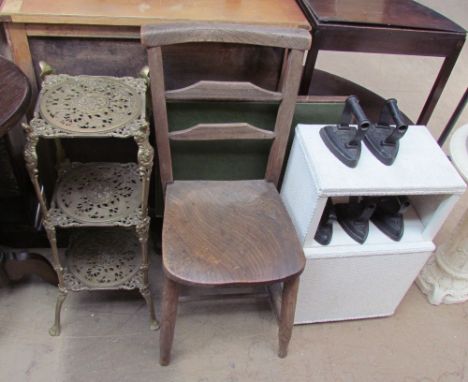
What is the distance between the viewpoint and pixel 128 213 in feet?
4.26

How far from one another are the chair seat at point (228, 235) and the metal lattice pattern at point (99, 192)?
13cm

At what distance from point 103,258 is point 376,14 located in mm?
1242

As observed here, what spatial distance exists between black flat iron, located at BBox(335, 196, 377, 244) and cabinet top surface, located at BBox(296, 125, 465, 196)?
0.56 feet

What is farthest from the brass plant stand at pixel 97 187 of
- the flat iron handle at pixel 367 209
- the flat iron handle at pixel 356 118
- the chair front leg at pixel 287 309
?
the flat iron handle at pixel 367 209

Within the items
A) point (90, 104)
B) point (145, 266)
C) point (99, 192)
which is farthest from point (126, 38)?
point (145, 266)

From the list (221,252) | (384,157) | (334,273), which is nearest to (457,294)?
(334,273)

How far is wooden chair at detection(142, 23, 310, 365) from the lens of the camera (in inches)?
44.8

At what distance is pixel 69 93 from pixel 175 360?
91cm

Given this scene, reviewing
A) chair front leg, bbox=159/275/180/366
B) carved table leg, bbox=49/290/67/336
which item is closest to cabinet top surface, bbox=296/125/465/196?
chair front leg, bbox=159/275/180/366

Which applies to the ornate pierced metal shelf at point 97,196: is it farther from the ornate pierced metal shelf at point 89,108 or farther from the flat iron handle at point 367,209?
the flat iron handle at point 367,209

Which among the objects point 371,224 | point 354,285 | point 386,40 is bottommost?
point 354,285

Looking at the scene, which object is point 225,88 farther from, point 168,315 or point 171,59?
point 168,315

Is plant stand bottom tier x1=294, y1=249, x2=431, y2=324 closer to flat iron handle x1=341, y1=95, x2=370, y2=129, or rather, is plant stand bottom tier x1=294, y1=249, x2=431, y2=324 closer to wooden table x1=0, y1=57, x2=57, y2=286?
flat iron handle x1=341, y1=95, x2=370, y2=129

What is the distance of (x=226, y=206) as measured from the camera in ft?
4.36
